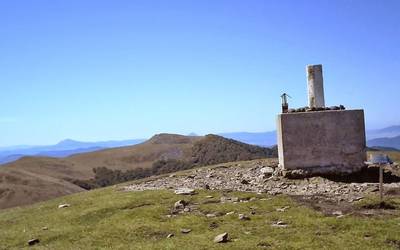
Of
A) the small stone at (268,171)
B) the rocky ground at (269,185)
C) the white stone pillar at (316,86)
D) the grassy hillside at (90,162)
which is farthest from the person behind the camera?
the grassy hillside at (90,162)

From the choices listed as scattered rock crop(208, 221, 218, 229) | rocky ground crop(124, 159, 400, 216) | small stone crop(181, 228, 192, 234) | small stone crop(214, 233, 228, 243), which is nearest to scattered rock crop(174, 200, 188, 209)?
rocky ground crop(124, 159, 400, 216)

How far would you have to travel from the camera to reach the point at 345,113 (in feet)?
81.5

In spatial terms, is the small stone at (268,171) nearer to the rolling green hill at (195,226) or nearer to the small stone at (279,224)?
the rolling green hill at (195,226)

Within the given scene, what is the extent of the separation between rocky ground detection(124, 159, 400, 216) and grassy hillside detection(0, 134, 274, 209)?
77.5 ft

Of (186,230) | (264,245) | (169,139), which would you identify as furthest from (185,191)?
(169,139)

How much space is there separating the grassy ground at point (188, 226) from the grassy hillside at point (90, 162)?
27.7 m

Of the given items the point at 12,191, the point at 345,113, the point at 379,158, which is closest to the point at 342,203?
the point at 379,158

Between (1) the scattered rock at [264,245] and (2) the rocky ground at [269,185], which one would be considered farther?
(2) the rocky ground at [269,185]

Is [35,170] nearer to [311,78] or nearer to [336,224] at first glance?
[311,78]

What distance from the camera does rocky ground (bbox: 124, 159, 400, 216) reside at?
18969 mm

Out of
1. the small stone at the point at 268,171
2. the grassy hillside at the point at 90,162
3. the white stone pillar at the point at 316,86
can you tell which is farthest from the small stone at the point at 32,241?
the grassy hillside at the point at 90,162

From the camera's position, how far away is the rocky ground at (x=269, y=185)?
19.0 m

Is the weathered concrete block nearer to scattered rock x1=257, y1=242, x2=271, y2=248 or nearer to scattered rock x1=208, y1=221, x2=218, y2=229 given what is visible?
scattered rock x1=208, y1=221, x2=218, y2=229

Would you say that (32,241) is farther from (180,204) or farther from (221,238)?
(221,238)
